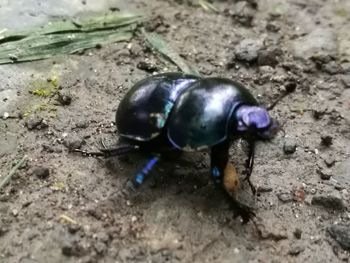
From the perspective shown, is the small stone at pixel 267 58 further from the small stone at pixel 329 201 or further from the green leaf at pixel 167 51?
the small stone at pixel 329 201

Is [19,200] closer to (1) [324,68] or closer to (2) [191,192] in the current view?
(2) [191,192]

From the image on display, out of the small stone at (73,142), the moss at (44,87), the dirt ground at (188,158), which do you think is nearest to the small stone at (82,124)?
the dirt ground at (188,158)

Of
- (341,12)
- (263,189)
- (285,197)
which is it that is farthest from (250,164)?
(341,12)

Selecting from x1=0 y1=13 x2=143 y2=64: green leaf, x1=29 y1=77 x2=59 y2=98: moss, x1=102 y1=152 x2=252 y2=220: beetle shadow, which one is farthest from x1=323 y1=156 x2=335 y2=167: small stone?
x1=29 y1=77 x2=59 y2=98: moss

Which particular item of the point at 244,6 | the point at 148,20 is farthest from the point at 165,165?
the point at 244,6

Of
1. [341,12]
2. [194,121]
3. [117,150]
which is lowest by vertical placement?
[117,150]

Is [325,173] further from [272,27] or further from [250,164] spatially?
[272,27]

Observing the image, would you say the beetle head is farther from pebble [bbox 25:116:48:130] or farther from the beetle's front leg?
pebble [bbox 25:116:48:130]
